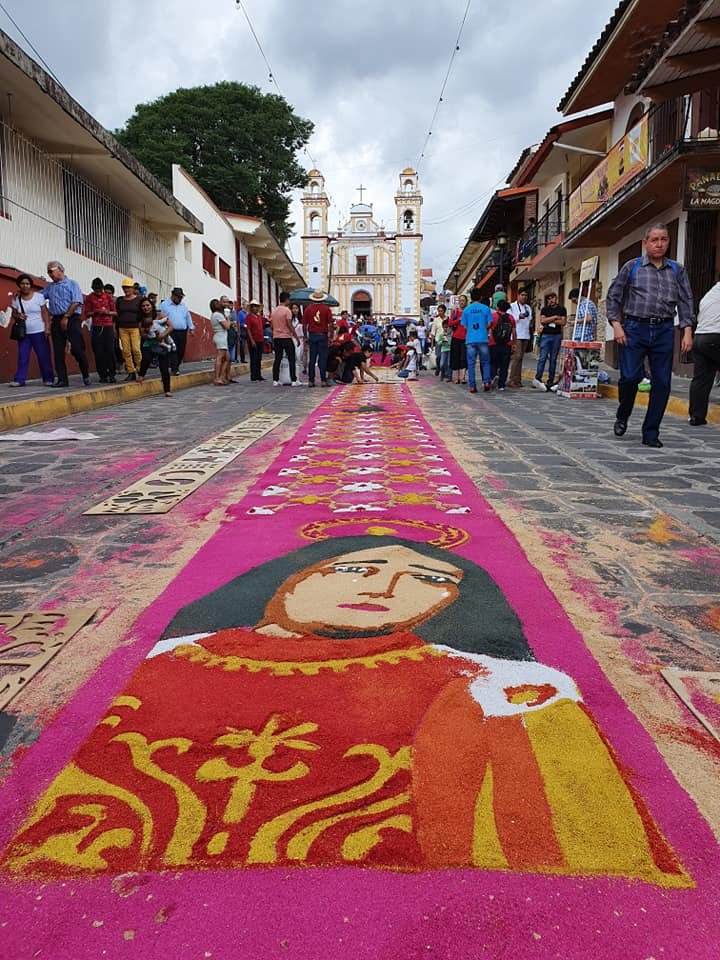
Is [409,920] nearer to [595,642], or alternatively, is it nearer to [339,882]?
[339,882]

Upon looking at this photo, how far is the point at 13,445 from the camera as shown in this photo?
Answer: 6406 millimetres

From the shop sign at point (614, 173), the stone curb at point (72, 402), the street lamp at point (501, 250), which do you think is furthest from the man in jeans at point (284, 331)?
the street lamp at point (501, 250)

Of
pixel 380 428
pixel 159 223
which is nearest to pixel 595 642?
pixel 380 428

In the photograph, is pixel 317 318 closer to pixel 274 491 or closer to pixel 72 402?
pixel 72 402

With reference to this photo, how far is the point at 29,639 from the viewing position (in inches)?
88.0

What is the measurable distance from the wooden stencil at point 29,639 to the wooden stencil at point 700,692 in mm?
1666

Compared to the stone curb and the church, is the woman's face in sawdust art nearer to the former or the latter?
the stone curb

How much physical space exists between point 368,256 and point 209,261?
51938 mm

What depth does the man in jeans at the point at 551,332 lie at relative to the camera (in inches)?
462

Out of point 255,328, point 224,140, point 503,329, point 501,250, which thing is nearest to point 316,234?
point 224,140

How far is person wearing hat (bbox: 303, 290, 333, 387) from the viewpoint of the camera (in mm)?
12977

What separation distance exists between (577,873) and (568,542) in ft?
6.98

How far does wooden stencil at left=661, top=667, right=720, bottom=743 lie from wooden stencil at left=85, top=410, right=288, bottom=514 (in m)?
2.75

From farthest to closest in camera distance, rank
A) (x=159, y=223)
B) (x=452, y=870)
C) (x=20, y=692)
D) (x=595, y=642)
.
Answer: (x=159, y=223) < (x=595, y=642) < (x=20, y=692) < (x=452, y=870)
